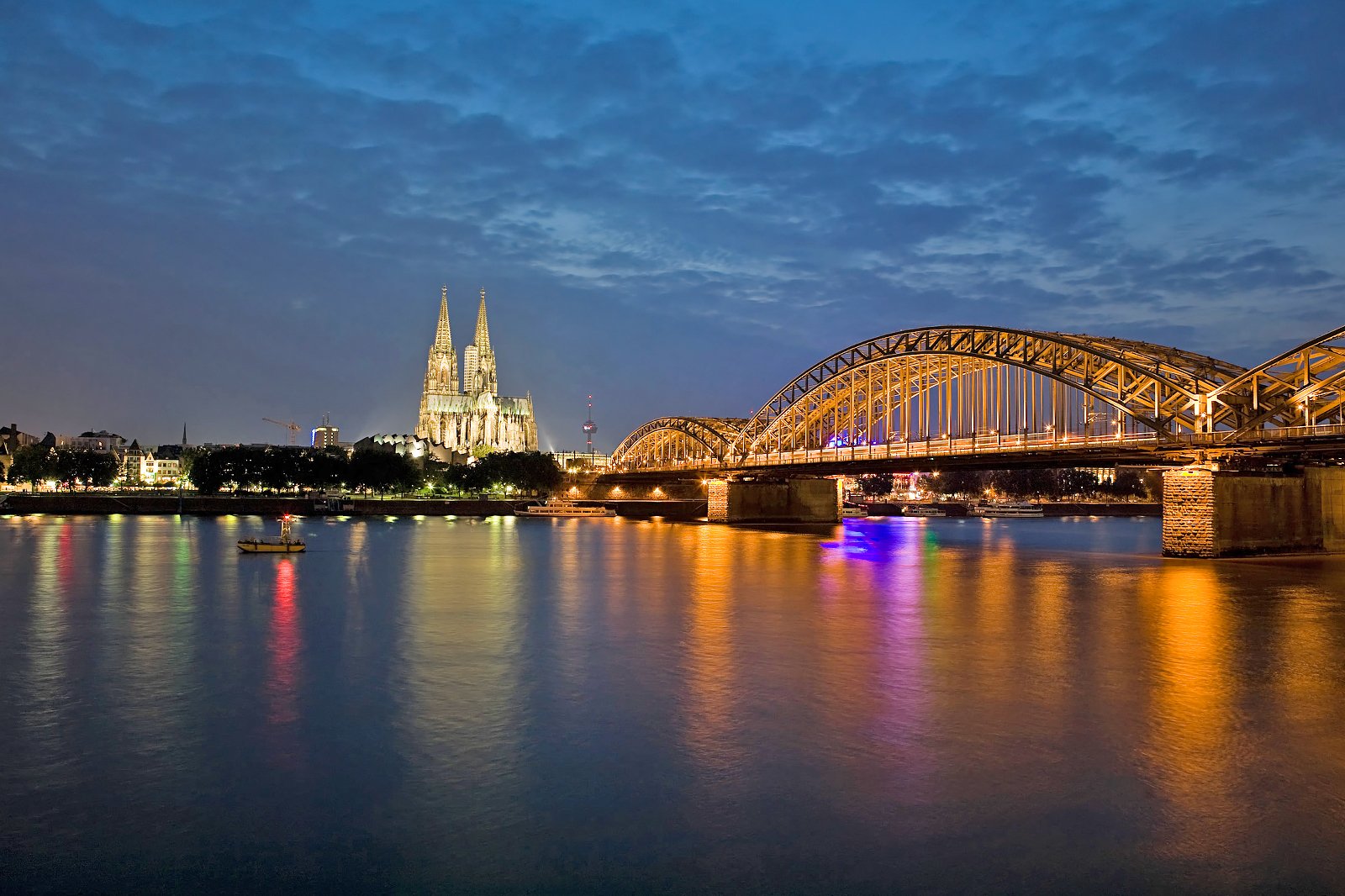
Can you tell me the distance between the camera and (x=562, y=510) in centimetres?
14138

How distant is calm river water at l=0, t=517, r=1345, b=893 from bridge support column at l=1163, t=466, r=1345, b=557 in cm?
1589

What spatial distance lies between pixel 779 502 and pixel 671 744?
95.1 m

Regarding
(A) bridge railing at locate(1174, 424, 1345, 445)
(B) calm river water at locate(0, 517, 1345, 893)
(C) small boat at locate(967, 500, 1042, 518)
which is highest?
(A) bridge railing at locate(1174, 424, 1345, 445)

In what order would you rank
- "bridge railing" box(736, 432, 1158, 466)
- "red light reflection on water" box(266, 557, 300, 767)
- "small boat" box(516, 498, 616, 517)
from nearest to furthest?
"red light reflection on water" box(266, 557, 300, 767)
"bridge railing" box(736, 432, 1158, 466)
"small boat" box(516, 498, 616, 517)

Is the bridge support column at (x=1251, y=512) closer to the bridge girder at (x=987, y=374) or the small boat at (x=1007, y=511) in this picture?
the bridge girder at (x=987, y=374)

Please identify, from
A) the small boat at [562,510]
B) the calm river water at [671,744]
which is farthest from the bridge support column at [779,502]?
the calm river water at [671,744]

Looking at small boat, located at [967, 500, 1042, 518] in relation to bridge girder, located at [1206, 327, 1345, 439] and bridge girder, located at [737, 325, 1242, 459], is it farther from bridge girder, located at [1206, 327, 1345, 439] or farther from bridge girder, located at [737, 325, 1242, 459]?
bridge girder, located at [1206, 327, 1345, 439]

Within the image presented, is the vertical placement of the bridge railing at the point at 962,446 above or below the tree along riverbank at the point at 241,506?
above

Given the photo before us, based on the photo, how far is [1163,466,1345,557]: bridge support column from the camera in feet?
175

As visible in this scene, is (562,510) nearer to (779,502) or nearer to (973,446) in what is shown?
(779,502)

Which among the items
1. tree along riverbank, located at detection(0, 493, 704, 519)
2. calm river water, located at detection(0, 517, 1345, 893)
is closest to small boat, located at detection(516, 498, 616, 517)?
tree along riverbank, located at detection(0, 493, 704, 519)

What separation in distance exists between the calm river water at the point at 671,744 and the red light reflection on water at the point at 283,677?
0.34 ft

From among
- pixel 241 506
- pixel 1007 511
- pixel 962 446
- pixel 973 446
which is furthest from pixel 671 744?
pixel 1007 511

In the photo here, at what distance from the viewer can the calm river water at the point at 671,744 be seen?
37.7 ft
